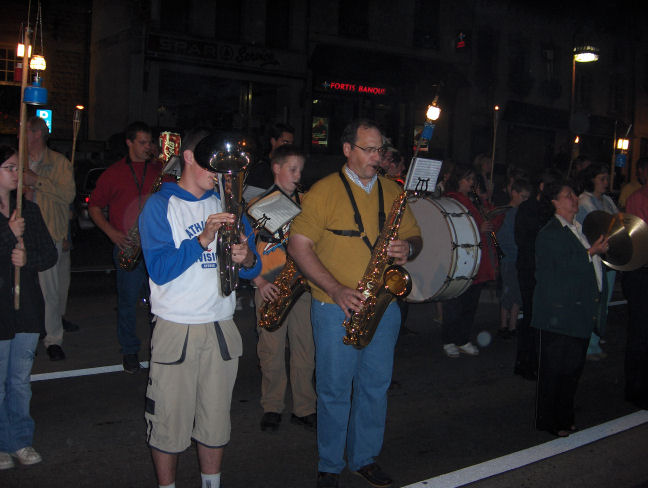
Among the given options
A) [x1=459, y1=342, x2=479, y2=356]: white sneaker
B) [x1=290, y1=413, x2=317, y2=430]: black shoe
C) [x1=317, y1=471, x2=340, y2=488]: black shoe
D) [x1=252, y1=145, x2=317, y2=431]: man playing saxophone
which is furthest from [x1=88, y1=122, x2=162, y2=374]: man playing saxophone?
[x1=459, y1=342, x2=479, y2=356]: white sneaker

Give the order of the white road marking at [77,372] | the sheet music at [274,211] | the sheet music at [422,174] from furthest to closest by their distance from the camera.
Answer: the white road marking at [77,372] < the sheet music at [422,174] < the sheet music at [274,211]

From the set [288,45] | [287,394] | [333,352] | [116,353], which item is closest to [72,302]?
[116,353]

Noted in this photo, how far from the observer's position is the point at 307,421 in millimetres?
4945

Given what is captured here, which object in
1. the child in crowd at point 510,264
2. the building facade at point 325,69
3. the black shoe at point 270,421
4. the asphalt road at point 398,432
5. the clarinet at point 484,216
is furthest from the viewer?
the building facade at point 325,69

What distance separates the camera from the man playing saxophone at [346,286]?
3820 mm

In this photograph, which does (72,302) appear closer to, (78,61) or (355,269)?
(355,269)

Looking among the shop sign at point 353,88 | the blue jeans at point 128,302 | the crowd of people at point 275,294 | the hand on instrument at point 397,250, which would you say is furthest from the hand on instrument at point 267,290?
the shop sign at point 353,88

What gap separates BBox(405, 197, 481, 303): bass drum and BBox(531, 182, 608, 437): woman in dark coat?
1397 millimetres

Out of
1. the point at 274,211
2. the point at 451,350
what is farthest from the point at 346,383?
the point at 451,350

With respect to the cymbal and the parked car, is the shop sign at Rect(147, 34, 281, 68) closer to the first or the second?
the parked car

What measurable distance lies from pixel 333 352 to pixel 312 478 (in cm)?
92

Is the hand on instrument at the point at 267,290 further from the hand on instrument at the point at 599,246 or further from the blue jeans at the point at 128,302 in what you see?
the hand on instrument at the point at 599,246

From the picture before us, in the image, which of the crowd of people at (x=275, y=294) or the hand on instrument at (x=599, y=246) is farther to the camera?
the hand on instrument at (x=599, y=246)

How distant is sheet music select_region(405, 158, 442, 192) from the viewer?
518 cm
